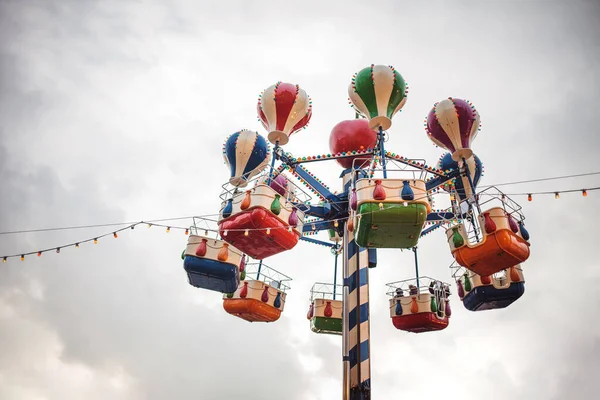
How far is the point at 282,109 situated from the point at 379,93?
88.3 inches

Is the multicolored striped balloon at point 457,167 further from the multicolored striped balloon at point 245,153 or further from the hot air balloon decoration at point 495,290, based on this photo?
the multicolored striped balloon at point 245,153

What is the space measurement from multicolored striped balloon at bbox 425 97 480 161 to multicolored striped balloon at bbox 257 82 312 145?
3.13 meters

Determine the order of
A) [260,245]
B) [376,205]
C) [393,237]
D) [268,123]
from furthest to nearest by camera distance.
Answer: [268,123] < [260,245] < [393,237] < [376,205]

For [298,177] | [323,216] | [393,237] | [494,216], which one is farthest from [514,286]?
[298,177]

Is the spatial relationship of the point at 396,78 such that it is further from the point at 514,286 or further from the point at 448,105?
the point at 514,286

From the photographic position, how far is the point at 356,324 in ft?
32.9

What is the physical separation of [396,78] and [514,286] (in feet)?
17.4

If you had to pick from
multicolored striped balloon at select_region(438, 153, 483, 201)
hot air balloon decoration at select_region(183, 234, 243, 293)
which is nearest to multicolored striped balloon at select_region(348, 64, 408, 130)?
multicolored striped balloon at select_region(438, 153, 483, 201)

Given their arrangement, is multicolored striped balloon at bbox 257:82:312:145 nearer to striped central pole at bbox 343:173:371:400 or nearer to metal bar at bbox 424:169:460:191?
striped central pole at bbox 343:173:371:400

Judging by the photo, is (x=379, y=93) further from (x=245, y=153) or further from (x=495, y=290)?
(x=495, y=290)

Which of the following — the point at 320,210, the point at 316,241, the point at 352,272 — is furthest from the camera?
the point at 316,241

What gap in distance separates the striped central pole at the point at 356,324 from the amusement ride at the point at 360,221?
2 cm

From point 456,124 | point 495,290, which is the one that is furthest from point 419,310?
point 456,124

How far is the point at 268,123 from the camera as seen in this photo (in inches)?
404
